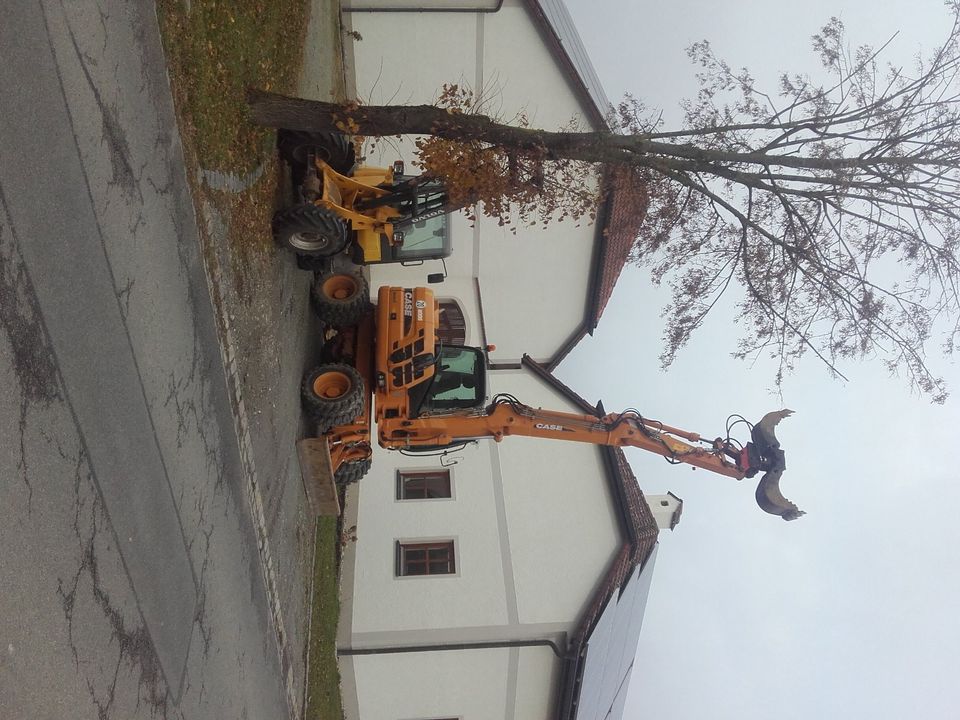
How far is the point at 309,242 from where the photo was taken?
8.18 m

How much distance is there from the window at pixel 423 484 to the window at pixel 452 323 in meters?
3.45

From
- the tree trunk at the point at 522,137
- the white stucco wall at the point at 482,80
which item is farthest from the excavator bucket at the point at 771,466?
the white stucco wall at the point at 482,80

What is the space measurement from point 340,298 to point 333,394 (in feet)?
5.32

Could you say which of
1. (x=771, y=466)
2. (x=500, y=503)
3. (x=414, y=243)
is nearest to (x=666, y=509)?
(x=500, y=503)

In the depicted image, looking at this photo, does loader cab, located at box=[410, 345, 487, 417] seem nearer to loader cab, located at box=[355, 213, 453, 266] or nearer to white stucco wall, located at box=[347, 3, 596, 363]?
loader cab, located at box=[355, 213, 453, 266]

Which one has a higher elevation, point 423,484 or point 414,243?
point 414,243

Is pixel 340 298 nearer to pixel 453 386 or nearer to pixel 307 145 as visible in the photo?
pixel 453 386

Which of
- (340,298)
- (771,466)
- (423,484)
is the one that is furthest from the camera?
(423,484)

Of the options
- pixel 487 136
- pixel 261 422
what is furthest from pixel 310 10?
pixel 261 422

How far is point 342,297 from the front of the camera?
9.89 m

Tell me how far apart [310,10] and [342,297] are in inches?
204

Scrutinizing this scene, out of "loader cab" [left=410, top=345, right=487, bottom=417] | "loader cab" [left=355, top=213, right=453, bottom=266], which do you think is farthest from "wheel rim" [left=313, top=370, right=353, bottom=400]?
"loader cab" [left=355, top=213, right=453, bottom=266]

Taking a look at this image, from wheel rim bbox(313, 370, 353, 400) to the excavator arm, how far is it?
769 mm

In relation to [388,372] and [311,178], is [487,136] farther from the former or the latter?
[388,372]
